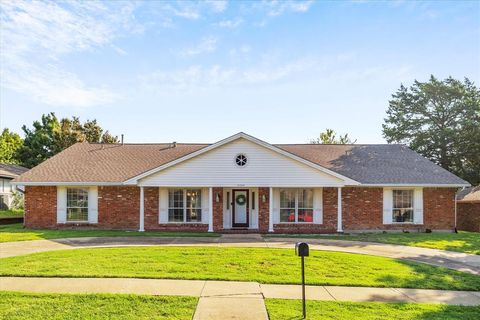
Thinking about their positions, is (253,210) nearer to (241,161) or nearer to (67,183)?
(241,161)

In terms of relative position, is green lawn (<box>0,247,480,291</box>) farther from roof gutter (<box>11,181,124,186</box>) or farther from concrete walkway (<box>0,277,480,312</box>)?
roof gutter (<box>11,181,124,186</box>)

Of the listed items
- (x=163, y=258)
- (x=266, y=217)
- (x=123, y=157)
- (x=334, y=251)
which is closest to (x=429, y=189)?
(x=266, y=217)

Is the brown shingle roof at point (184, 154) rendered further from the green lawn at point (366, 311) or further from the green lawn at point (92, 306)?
the green lawn at point (366, 311)

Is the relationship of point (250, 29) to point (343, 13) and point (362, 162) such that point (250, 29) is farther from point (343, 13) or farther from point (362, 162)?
point (362, 162)

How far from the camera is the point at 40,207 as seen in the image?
19.8 meters

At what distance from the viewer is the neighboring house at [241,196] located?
750 inches

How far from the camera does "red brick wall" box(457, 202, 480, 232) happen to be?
75.6ft

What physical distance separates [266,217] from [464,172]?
75.4ft

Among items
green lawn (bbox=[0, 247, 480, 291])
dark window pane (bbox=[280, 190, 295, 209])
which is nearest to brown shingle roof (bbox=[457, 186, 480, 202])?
dark window pane (bbox=[280, 190, 295, 209])

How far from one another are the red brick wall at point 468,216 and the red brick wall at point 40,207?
23.5 metres

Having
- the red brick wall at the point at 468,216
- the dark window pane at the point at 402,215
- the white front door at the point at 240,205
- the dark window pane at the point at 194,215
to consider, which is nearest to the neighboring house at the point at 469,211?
the red brick wall at the point at 468,216

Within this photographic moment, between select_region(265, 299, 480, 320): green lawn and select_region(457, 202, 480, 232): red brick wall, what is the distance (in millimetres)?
18461

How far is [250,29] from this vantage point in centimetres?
1570

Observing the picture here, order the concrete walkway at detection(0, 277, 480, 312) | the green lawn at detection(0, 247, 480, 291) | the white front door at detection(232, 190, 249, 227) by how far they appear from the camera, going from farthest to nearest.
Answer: the white front door at detection(232, 190, 249, 227) → the green lawn at detection(0, 247, 480, 291) → the concrete walkway at detection(0, 277, 480, 312)
